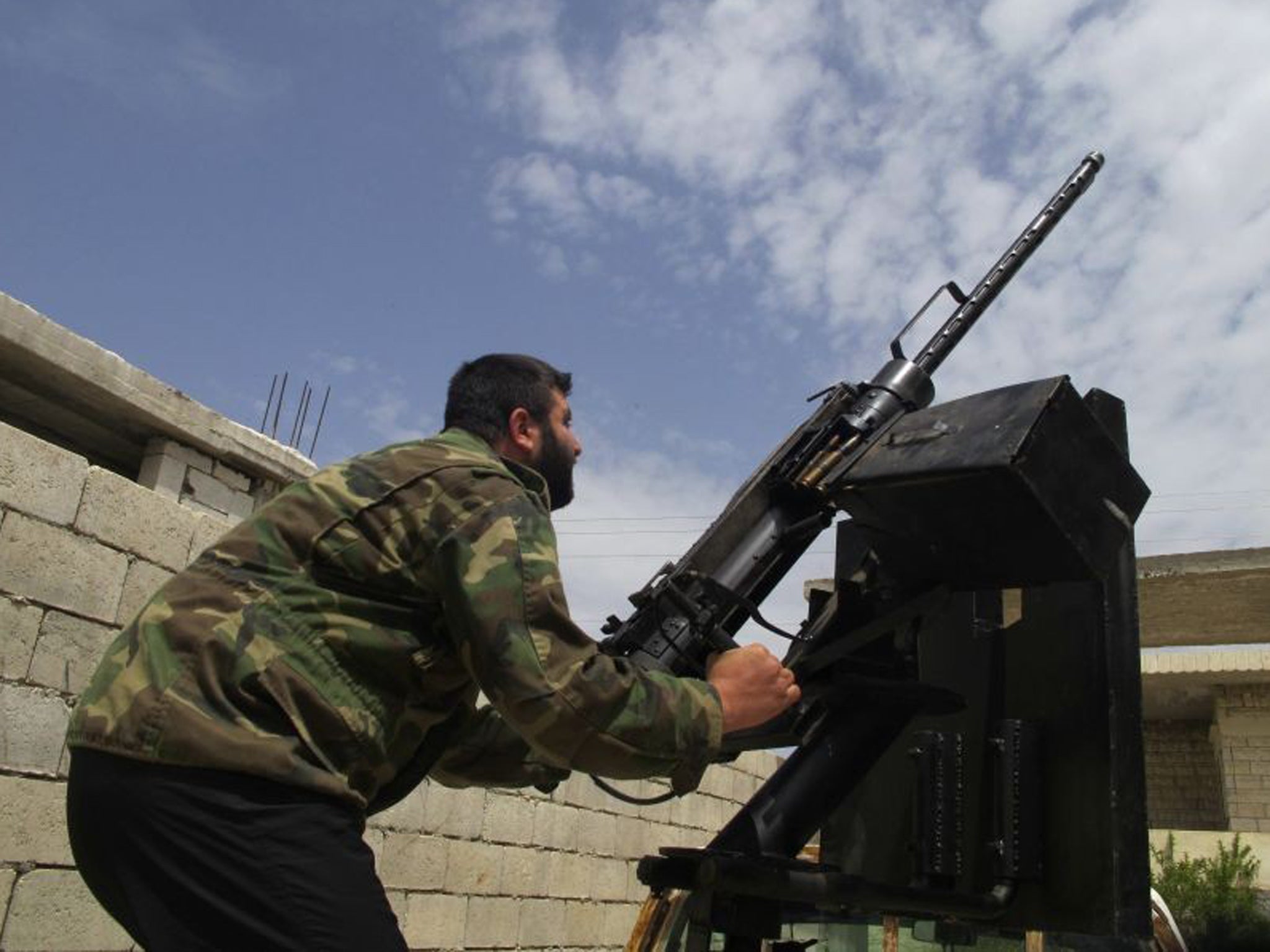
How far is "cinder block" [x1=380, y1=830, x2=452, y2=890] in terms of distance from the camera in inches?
200

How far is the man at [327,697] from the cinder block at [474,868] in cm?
373

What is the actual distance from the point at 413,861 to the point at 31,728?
6.94 ft

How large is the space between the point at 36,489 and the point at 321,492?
2241 mm

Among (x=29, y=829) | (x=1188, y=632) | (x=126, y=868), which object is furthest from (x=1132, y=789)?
(x=1188, y=632)

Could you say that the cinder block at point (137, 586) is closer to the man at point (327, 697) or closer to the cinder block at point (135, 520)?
the cinder block at point (135, 520)

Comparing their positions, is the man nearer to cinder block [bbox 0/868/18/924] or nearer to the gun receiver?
the gun receiver

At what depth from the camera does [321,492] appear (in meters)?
1.89

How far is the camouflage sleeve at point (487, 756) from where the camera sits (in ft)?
7.66

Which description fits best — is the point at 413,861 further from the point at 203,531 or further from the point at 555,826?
the point at 203,531

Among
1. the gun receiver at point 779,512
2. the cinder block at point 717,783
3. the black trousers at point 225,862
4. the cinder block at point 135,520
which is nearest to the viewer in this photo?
the black trousers at point 225,862

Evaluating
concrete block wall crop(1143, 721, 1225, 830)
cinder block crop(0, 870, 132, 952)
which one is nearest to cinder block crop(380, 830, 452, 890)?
cinder block crop(0, 870, 132, 952)

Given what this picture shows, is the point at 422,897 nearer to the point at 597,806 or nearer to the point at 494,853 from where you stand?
the point at 494,853

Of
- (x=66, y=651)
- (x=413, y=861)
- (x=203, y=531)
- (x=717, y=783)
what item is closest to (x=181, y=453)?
(x=203, y=531)

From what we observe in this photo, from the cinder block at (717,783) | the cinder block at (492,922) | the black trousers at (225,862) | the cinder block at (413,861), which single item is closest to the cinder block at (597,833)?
the cinder block at (492,922)
